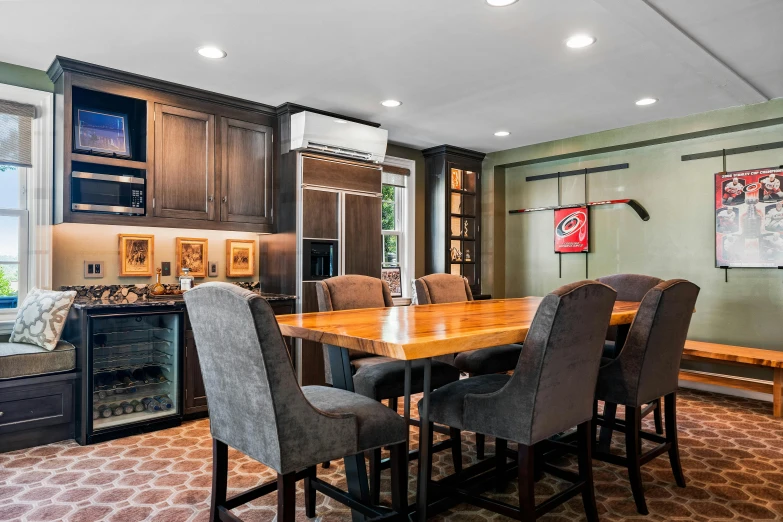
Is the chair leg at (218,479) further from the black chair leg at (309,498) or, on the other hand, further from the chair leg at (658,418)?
the chair leg at (658,418)

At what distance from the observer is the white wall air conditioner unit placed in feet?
14.3

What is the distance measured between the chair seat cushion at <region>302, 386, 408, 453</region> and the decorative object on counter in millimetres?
2514

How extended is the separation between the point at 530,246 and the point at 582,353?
176 inches

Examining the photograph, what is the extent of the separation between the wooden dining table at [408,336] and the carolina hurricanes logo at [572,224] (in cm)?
323

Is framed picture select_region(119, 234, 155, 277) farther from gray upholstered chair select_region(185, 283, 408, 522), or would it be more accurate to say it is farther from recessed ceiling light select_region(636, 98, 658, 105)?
recessed ceiling light select_region(636, 98, 658, 105)

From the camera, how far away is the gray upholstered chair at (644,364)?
7.70 ft

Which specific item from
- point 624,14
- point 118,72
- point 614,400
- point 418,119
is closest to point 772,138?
point 624,14

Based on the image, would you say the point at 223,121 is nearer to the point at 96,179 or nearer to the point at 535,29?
the point at 96,179

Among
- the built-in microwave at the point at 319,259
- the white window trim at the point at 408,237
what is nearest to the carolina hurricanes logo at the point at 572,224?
the white window trim at the point at 408,237

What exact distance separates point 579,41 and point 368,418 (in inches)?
103

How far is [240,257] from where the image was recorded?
15.3ft

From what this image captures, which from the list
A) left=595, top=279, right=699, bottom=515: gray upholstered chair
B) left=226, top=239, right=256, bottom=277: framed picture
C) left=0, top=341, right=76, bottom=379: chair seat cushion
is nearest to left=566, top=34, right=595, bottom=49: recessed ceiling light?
left=595, top=279, right=699, bottom=515: gray upholstered chair

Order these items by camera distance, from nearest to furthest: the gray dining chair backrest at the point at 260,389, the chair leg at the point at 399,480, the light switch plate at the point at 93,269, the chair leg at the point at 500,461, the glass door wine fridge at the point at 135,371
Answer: the gray dining chair backrest at the point at 260,389 → the chair leg at the point at 399,480 → the chair leg at the point at 500,461 → the glass door wine fridge at the point at 135,371 → the light switch plate at the point at 93,269

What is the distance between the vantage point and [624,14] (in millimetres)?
2812
